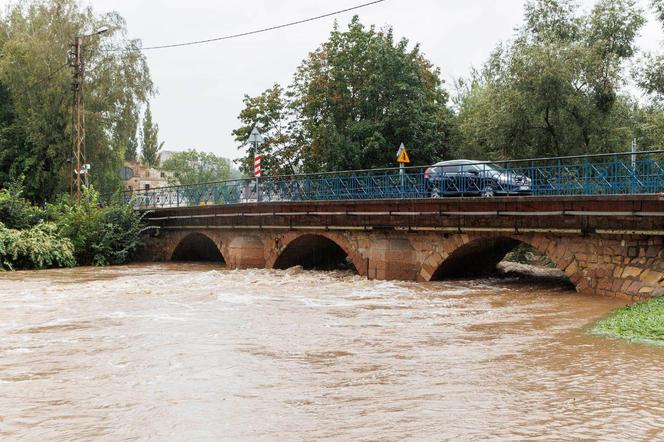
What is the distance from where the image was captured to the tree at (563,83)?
84.3ft

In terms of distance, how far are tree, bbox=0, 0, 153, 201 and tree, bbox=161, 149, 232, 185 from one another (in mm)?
37795

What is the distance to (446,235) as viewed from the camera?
60.9 feet

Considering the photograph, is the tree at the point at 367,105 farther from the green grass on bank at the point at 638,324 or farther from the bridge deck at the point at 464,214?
the green grass on bank at the point at 638,324

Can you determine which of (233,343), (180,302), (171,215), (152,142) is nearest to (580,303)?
(233,343)

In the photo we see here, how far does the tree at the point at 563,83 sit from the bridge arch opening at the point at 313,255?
8275 mm

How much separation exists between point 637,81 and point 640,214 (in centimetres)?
1460

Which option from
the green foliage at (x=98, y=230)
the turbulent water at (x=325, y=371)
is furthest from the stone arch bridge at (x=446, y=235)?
the green foliage at (x=98, y=230)

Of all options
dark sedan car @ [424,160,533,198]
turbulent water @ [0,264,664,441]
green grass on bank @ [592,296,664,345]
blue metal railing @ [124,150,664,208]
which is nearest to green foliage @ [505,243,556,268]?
blue metal railing @ [124,150,664,208]

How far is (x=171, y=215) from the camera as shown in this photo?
30.5 m

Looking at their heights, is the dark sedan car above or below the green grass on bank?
above

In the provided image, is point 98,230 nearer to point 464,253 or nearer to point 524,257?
point 464,253

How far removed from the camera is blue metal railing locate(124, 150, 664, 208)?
15.1 metres

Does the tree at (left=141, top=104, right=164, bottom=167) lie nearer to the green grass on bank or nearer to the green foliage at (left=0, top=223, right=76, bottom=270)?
the green foliage at (left=0, top=223, right=76, bottom=270)

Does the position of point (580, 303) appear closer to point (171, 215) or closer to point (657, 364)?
point (657, 364)
